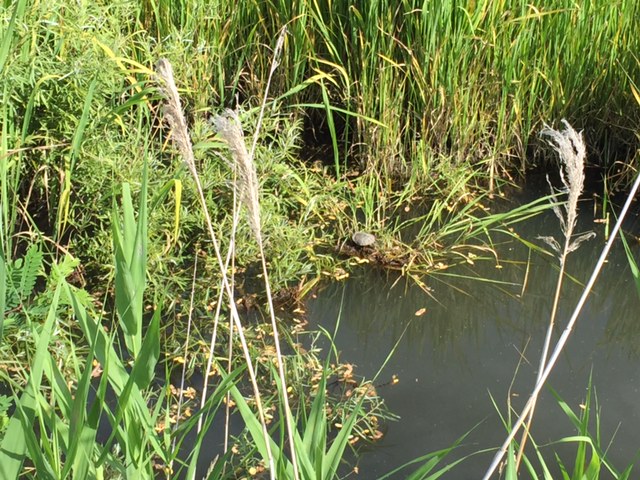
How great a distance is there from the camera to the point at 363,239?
333cm

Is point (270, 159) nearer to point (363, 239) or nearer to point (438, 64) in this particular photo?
point (363, 239)

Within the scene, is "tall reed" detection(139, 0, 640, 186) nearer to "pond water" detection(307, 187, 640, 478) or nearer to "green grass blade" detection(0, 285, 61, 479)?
"pond water" detection(307, 187, 640, 478)

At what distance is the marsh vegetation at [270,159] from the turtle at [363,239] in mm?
34

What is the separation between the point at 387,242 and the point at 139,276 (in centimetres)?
184

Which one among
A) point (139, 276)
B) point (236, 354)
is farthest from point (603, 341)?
point (139, 276)

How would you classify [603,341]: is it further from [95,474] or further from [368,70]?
[95,474]

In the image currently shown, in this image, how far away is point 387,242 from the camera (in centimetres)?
334

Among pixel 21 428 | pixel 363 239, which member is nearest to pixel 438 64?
pixel 363 239

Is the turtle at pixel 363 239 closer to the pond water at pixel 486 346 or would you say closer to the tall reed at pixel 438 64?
the pond water at pixel 486 346

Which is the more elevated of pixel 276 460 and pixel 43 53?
pixel 43 53

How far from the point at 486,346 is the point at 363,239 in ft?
2.19

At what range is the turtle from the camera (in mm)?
3330

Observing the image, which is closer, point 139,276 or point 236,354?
point 139,276

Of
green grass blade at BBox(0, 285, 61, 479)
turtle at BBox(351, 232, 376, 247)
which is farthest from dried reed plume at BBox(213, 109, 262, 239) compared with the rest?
turtle at BBox(351, 232, 376, 247)
